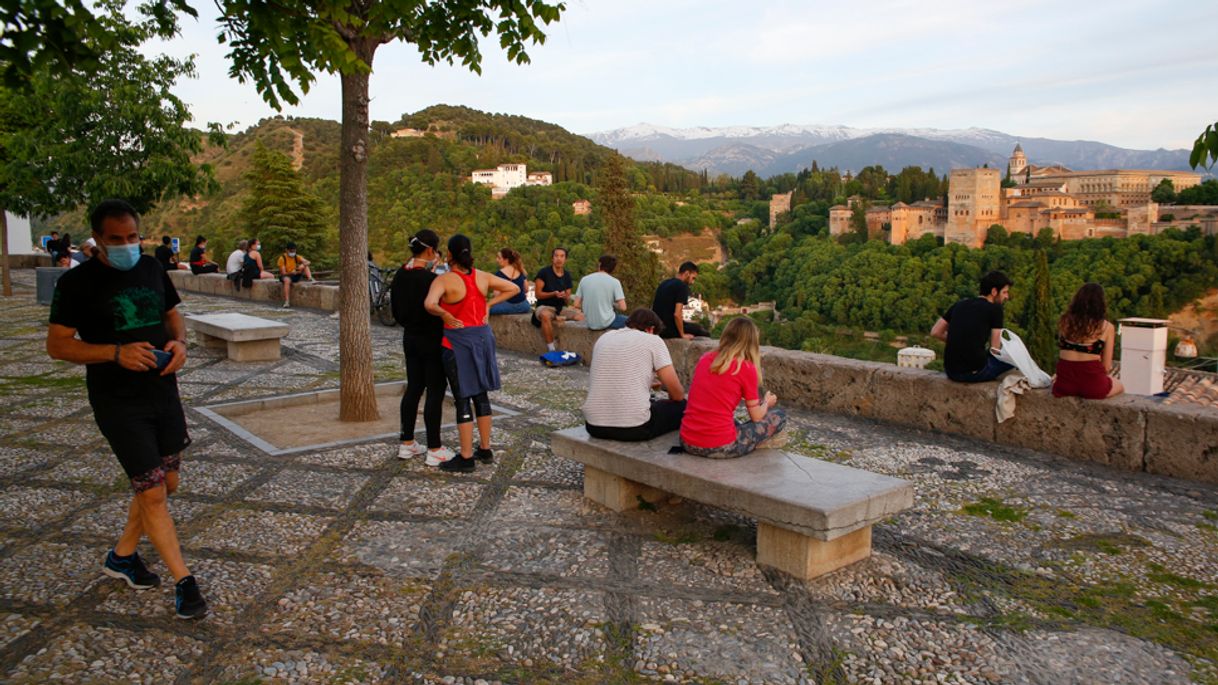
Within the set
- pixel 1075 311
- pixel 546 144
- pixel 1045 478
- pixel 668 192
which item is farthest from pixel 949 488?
pixel 546 144

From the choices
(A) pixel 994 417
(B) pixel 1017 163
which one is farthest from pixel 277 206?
(B) pixel 1017 163

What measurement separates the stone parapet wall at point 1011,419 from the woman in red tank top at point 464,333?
3105 mm

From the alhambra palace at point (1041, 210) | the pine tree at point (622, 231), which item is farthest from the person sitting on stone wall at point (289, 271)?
the alhambra palace at point (1041, 210)

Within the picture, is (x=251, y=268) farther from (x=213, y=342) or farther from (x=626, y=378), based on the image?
(x=626, y=378)

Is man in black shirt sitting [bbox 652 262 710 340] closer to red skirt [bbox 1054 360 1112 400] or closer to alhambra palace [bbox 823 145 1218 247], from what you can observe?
red skirt [bbox 1054 360 1112 400]

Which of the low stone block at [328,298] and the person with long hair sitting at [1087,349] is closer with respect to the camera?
the person with long hair sitting at [1087,349]

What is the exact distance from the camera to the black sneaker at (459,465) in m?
5.17

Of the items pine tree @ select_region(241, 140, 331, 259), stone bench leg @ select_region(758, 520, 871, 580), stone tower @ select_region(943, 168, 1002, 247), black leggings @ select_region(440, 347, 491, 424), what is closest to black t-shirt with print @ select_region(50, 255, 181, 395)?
black leggings @ select_region(440, 347, 491, 424)

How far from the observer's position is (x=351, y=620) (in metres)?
3.21

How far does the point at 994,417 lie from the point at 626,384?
120 inches

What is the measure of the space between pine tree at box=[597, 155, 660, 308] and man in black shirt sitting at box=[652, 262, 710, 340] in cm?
3851

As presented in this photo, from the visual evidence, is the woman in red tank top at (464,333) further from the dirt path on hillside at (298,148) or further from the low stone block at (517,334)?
the dirt path on hillside at (298,148)

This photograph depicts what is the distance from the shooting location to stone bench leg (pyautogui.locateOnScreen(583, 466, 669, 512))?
443cm

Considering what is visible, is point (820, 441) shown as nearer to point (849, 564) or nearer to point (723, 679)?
point (849, 564)
